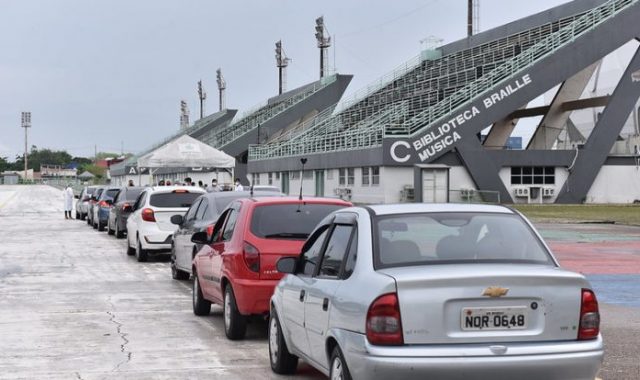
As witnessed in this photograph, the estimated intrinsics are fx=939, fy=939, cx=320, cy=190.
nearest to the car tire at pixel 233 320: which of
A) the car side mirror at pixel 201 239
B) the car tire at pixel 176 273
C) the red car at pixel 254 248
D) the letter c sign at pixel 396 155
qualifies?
the red car at pixel 254 248

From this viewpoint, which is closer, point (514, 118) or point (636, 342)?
point (636, 342)

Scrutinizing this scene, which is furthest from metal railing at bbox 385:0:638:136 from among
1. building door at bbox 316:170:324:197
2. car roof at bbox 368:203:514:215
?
car roof at bbox 368:203:514:215

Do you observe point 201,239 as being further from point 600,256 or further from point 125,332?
point 600,256

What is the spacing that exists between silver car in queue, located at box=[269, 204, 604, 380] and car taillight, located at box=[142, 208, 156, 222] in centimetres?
1429

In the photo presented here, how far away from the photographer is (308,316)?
7207 mm

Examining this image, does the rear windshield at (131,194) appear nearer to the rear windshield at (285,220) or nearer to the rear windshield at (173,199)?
the rear windshield at (173,199)

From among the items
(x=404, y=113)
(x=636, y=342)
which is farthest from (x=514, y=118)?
(x=636, y=342)

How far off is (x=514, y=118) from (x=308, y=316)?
58.3m

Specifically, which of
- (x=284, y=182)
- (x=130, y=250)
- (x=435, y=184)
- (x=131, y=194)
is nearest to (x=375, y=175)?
(x=435, y=184)

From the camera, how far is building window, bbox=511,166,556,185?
177 feet

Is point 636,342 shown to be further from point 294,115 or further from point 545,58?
point 294,115

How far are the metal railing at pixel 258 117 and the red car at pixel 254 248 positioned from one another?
8051 cm

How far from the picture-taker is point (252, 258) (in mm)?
10117

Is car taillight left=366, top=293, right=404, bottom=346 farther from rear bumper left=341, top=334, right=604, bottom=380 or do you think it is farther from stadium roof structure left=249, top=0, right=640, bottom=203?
stadium roof structure left=249, top=0, right=640, bottom=203
